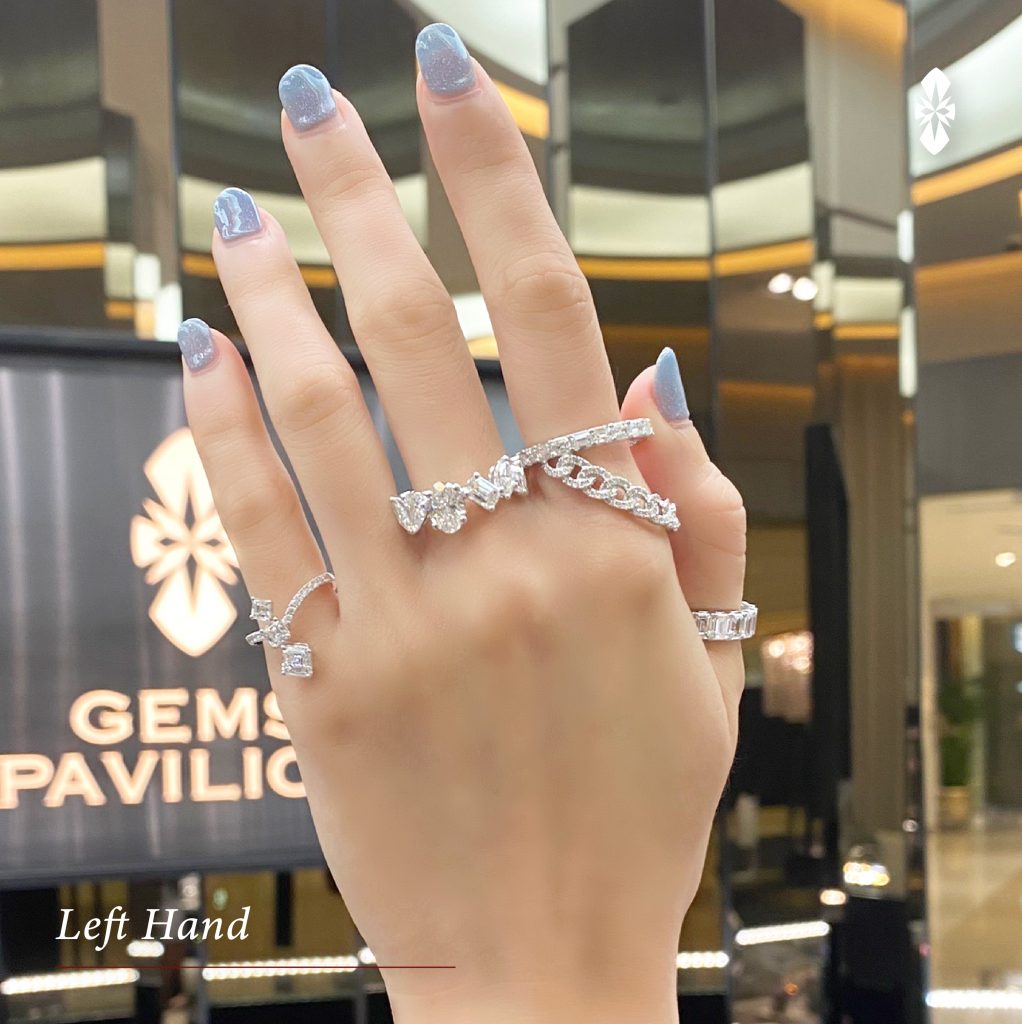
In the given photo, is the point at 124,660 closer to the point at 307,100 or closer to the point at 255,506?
the point at 255,506

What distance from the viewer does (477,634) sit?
0.52 meters

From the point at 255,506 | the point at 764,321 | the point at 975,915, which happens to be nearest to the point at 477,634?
the point at 255,506

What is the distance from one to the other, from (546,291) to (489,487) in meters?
0.12

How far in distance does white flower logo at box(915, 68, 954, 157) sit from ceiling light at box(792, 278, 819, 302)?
17.4 inches

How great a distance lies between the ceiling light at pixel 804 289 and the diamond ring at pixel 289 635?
5.54 feet

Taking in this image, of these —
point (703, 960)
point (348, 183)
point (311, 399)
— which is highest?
point (348, 183)

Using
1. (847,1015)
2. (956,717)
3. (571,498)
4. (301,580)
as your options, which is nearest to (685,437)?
(571,498)

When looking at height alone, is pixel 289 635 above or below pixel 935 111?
below

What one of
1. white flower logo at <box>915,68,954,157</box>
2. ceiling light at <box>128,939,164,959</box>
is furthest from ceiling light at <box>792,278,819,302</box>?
ceiling light at <box>128,939,164,959</box>

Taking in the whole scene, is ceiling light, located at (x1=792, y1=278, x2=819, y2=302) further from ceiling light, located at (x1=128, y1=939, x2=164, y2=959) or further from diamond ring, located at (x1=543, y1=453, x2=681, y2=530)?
ceiling light, located at (x1=128, y1=939, x2=164, y2=959)

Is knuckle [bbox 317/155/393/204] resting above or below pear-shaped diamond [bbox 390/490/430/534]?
above

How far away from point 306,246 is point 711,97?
3.25 feet

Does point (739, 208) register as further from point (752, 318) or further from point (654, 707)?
point (654, 707)

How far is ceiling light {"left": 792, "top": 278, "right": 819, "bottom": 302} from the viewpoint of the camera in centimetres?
194
